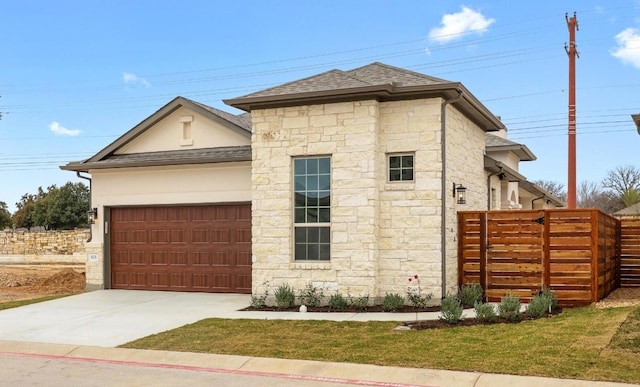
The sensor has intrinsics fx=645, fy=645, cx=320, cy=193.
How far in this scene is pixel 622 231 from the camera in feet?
53.9

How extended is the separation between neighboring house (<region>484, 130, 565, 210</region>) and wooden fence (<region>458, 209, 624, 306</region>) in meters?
3.97

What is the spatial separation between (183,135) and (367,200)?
21.7 feet

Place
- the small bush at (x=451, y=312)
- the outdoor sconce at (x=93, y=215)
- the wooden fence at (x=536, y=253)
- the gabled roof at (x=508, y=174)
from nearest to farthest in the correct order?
the small bush at (x=451, y=312), the wooden fence at (x=536, y=253), the gabled roof at (x=508, y=174), the outdoor sconce at (x=93, y=215)

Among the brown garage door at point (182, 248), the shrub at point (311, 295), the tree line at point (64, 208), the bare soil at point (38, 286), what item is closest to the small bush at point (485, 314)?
the shrub at point (311, 295)

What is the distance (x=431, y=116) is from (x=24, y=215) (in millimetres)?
59950

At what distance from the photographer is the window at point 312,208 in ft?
46.0

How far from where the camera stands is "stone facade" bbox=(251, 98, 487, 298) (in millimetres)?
13445

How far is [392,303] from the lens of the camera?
13039 millimetres

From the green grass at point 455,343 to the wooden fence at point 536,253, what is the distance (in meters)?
1.11

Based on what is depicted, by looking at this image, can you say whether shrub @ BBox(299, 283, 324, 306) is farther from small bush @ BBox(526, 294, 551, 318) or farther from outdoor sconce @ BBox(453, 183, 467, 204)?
small bush @ BBox(526, 294, 551, 318)

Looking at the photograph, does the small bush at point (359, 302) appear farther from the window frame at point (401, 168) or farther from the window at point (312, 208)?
the window frame at point (401, 168)

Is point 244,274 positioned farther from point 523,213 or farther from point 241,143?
point 523,213

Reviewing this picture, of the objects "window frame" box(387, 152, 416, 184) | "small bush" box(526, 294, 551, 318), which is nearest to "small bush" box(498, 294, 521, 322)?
"small bush" box(526, 294, 551, 318)

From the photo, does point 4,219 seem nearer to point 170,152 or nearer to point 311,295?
point 170,152
